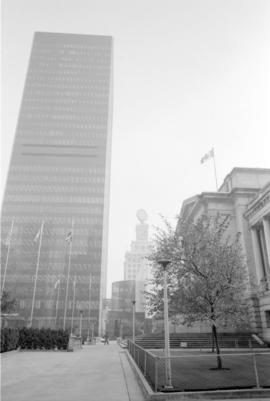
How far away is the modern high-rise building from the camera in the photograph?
106125mm

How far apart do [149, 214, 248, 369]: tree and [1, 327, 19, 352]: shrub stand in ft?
55.4

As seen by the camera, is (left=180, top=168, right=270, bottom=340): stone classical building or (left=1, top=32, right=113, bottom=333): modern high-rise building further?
(left=1, top=32, right=113, bottom=333): modern high-rise building

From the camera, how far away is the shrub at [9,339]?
28203 millimetres

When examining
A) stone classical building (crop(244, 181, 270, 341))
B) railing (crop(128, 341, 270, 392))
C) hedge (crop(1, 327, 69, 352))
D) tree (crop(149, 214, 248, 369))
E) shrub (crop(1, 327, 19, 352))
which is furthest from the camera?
stone classical building (crop(244, 181, 270, 341))

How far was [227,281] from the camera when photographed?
698 inches

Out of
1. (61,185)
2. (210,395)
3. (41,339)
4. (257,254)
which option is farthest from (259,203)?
(61,185)

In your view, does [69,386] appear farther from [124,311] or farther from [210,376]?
[124,311]

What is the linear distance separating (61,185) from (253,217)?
93665mm

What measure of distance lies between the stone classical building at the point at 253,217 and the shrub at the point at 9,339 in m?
22.0

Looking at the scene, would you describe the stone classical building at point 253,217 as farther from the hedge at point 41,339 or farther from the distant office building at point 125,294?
the distant office building at point 125,294

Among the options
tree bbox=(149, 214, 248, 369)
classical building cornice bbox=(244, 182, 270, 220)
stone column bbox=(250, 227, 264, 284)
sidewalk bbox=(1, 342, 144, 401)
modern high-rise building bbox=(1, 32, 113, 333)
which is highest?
modern high-rise building bbox=(1, 32, 113, 333)

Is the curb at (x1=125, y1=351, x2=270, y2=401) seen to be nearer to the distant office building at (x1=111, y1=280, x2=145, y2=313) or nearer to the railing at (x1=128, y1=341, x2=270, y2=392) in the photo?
the railing at (x1=128, y1=341, x2=270, y2=392)

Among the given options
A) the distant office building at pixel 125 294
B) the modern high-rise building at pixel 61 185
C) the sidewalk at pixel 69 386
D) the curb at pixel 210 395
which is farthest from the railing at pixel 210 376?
the distant office building at pixel 125 294

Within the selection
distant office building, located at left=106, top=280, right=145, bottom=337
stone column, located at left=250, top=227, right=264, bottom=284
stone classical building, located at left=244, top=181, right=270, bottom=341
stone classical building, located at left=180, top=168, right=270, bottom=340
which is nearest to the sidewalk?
stone classical building, located at left=180, top=168, right=270, bottom=340
